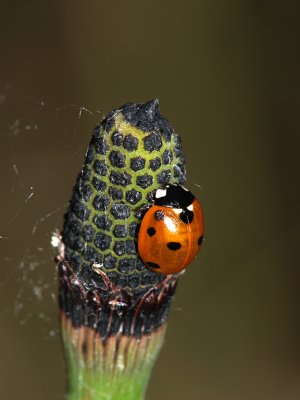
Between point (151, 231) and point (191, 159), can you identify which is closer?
point (151, 231)

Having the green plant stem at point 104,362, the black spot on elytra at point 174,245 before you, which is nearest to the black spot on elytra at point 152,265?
the black spot on elytra at point 174,245

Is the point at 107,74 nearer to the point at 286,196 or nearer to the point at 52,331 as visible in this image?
the point at 286,196

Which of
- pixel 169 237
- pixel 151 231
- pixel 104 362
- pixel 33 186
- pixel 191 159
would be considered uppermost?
pixel 191 159

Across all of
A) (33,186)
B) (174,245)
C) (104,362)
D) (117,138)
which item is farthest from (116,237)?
(33,186)

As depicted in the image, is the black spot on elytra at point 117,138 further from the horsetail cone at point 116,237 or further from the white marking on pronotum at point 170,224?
the white marking on pronotum at point 170,224

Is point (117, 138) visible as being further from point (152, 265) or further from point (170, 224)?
point (170, 224)

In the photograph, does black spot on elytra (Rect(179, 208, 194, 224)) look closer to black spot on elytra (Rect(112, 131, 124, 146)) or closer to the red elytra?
the red elytra

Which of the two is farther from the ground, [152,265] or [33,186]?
[33,186]
